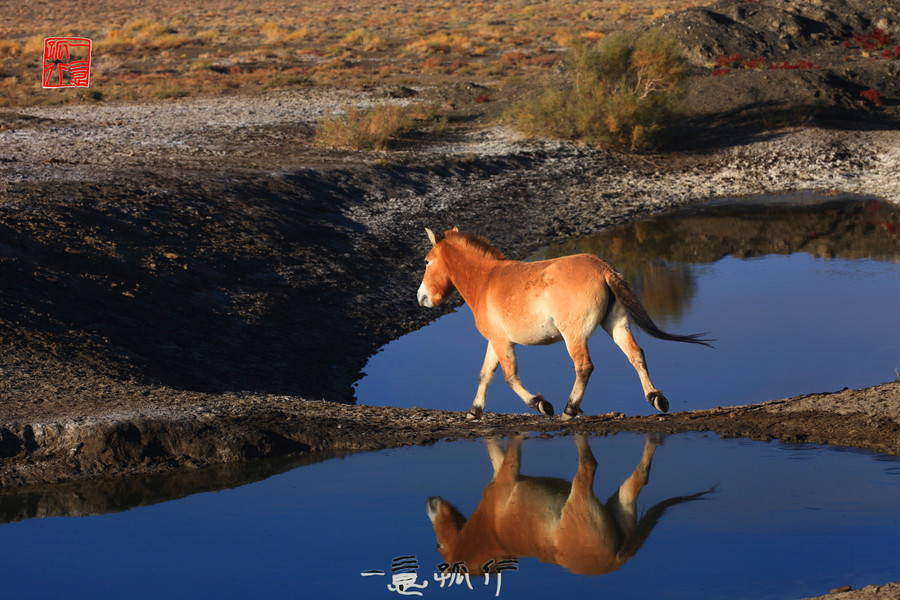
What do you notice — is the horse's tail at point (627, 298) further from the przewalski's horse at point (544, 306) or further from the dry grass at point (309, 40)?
the dry grass at point (309, 40)

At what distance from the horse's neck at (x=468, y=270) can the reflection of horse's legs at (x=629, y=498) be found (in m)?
2.22

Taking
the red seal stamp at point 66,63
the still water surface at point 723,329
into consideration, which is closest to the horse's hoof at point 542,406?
the still water surface at point 723,329

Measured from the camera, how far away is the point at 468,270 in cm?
896

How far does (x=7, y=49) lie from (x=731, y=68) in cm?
3659

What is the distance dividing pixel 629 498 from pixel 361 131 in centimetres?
1719

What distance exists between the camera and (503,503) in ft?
22.7

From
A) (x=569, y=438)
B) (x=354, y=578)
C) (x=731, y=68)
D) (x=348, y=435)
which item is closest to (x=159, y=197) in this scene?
(x=348, y=435)

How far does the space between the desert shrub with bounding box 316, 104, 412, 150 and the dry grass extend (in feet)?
34.7

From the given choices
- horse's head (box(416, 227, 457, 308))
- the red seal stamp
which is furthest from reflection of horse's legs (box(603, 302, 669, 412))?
the red seal stamp

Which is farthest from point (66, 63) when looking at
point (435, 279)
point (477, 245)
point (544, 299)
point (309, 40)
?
point (544, 299)

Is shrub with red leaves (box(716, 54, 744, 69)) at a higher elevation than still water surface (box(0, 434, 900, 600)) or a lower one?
higher

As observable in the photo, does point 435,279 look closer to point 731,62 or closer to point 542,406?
point 542,406

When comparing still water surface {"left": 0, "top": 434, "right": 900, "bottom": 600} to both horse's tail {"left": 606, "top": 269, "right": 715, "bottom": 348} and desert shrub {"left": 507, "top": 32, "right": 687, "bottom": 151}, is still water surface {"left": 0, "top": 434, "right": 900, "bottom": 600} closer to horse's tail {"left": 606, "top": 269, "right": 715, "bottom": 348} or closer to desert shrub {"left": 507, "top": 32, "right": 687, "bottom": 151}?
horse's tail {"left": 606, "top": 269, "right": 715, "bottom": 348}

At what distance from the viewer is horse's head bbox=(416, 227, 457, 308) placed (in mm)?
9117
